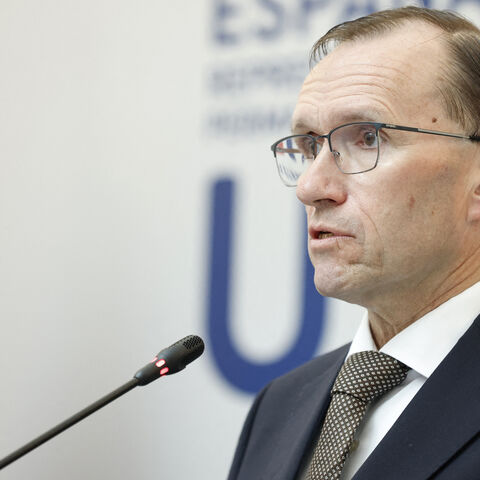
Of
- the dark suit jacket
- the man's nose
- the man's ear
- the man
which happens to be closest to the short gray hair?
the man

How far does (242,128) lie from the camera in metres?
2.31

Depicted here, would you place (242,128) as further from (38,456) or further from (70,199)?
(38,456)

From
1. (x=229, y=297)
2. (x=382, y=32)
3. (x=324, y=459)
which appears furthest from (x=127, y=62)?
(x=324, y=459)

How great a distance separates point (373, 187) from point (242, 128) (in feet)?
3.54

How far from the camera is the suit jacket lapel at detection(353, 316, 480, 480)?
1.10 meters

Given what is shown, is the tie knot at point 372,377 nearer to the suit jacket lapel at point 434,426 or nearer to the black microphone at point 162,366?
the suit jacket lapel at point 434,426

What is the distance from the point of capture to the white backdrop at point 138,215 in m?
2.27

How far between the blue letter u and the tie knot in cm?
85

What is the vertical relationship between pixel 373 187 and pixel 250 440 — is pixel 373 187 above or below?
above

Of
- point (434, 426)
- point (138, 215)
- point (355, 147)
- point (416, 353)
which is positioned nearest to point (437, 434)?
point (434, 426)

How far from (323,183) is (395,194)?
0.42 ft

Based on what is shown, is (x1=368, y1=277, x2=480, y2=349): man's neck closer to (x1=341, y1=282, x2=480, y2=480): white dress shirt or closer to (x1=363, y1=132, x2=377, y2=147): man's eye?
(x1=341, y1=282, x2=480, y2=480): white dress shirt

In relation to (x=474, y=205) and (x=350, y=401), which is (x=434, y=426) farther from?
(x=474, y=205)

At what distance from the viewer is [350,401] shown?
4.25 feet
